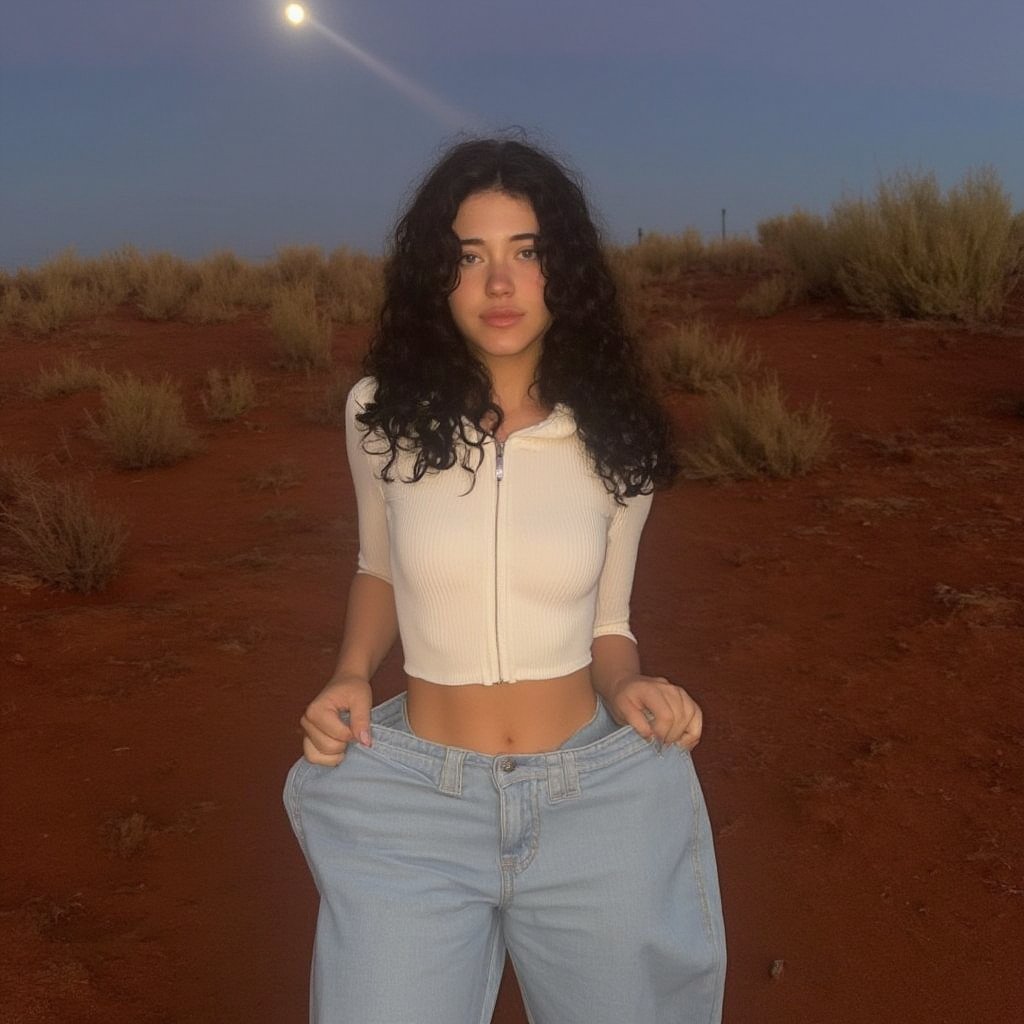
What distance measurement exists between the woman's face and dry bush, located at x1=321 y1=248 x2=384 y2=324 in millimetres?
11322

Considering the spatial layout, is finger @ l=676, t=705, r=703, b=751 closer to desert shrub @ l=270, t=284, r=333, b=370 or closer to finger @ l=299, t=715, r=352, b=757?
finger @ l=299, t=715, r=352, b=757

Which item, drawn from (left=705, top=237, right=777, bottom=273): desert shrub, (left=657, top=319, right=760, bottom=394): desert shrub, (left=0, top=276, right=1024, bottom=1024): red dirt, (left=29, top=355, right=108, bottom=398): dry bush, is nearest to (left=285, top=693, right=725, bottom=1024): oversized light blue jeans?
(left=0, top=276, right=1024, bottom=1024): red dirt

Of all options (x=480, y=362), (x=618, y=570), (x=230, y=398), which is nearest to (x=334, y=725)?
(x=618, y=570)

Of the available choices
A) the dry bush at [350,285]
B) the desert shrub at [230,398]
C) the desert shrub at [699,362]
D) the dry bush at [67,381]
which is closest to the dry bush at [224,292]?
the dry bush at [350,285]

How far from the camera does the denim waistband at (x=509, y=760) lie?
1.54 m

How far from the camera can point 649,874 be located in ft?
4.94

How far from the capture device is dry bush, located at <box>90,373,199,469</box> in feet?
28.0

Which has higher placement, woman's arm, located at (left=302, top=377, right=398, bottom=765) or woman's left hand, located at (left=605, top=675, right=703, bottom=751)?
woman's arm, located at (left=302, top=377, right=398, bottom=765)

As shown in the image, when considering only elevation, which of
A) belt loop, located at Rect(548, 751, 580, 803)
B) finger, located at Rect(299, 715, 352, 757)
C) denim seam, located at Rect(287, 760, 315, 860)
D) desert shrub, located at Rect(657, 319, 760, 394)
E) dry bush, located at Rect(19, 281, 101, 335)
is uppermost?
finger, located at Rect(299, 715, 352, 757)

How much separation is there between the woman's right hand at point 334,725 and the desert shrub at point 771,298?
41.4 ft

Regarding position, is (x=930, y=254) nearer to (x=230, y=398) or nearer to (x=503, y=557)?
(x=230, y=398)

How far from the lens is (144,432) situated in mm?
8500

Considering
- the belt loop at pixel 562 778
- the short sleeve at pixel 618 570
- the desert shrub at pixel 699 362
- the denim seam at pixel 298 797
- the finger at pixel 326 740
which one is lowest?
the desert shrub at pixel 699 362

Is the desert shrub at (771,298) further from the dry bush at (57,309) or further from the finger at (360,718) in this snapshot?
the finger at (360,718)
